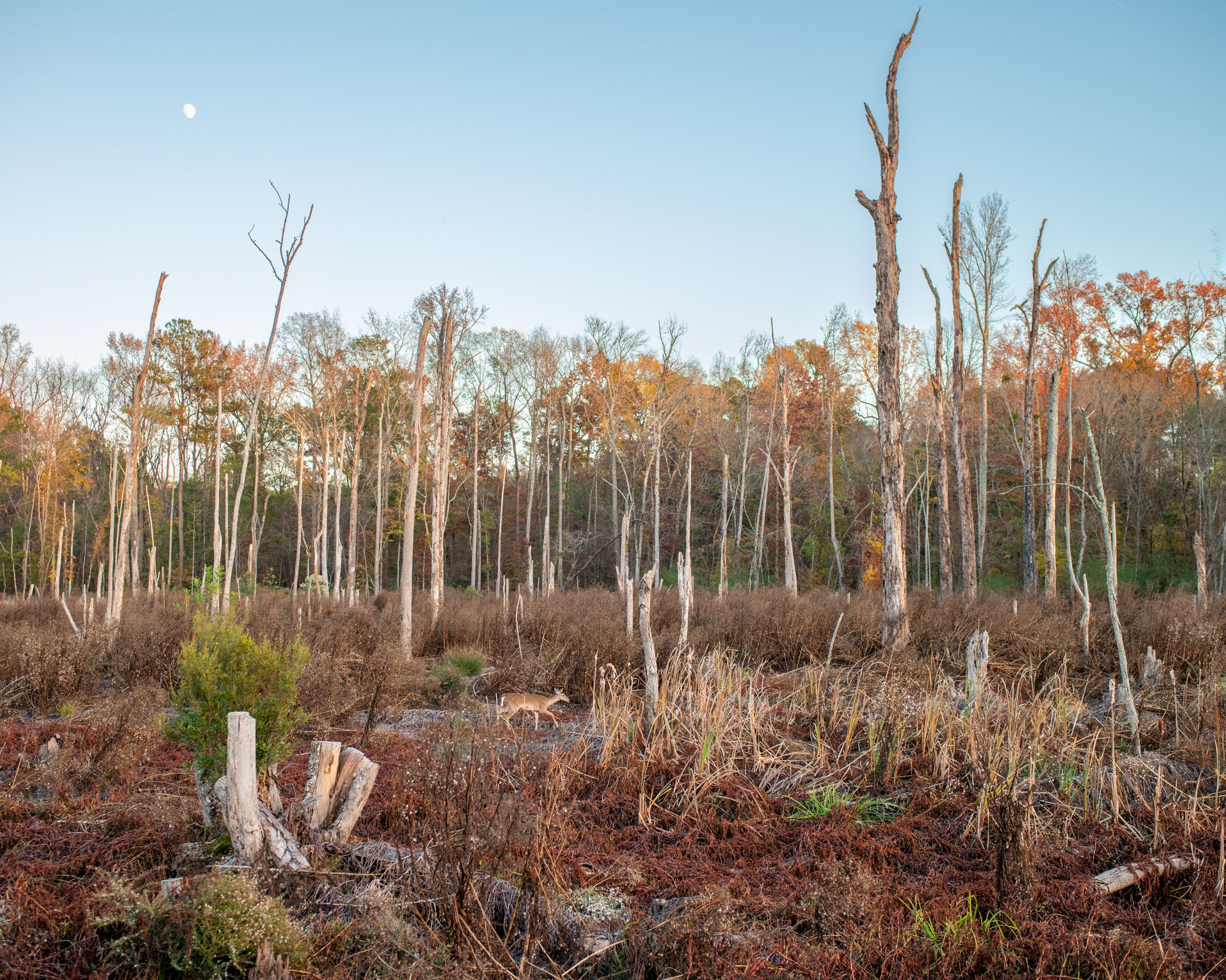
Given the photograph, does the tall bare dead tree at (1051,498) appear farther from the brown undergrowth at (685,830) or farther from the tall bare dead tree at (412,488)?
the tall bare dead tree at (412,488)

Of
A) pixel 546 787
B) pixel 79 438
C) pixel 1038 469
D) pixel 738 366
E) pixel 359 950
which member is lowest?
pixel 359 950

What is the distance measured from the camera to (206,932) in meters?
2.46

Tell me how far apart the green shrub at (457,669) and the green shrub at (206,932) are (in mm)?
4837

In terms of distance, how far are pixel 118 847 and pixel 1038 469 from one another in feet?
81.5

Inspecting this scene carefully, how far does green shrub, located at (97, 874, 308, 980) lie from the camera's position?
243 cm

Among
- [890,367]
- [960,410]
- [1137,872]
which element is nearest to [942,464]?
[960,410]

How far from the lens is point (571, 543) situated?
92.0ft

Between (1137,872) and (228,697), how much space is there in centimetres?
452

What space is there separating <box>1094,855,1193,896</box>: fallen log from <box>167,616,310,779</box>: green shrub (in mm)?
4054

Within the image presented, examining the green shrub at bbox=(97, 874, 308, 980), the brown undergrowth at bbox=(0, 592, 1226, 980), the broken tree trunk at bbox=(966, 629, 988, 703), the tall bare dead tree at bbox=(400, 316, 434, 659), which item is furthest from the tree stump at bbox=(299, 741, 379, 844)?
the tall bare dead tree at bbox=(400, 316, 434, 659)

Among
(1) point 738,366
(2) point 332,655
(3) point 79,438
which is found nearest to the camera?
(2) point 332,655

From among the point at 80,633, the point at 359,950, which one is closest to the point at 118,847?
the point at 359,950

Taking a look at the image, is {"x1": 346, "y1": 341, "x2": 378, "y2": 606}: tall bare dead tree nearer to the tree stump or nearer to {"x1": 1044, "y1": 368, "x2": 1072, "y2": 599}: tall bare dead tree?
the tree stump

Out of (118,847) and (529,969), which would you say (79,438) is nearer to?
(118,847)
